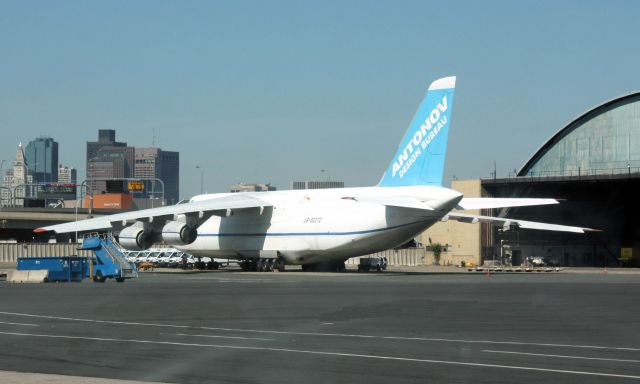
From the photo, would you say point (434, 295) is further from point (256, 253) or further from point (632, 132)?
point (632, 132)

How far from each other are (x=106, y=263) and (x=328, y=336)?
96.8ft

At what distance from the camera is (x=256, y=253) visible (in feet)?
187

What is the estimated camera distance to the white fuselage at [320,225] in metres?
49.2

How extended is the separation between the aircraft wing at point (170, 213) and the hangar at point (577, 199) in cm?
3164

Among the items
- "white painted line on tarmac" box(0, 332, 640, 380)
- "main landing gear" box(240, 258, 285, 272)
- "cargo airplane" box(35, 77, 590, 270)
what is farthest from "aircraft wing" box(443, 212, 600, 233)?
"white painted line on tarmac" box(0, 332, 640, 380)

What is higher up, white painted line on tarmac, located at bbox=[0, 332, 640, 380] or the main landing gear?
the main landing gear

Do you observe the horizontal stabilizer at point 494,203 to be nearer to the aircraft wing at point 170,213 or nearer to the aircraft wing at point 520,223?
the aircraft wing at point 520,223

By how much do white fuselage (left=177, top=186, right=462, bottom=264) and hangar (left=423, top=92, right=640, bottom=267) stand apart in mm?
30339

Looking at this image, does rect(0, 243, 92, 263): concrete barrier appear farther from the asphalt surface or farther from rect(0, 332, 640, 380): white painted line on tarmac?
rect(0, 332, 640, 380): white painted line on tarmac

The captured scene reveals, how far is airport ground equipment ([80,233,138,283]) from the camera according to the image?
46.8 metres

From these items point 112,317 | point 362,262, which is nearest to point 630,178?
point 362,262

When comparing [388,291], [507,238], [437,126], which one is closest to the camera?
[388,291]

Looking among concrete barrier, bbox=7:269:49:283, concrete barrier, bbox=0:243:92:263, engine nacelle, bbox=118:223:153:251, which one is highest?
engine nacelle, bbox=118:223:153:251

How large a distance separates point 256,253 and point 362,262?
30.6 ft
